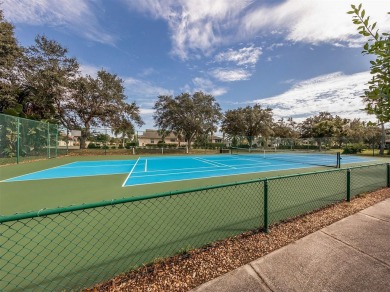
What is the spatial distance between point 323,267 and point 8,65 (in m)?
28.1

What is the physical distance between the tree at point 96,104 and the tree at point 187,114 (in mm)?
5989

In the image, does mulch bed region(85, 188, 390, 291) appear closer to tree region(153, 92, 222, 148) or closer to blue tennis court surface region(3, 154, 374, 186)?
blue tennis court surface region(3, 154, 374, 186)

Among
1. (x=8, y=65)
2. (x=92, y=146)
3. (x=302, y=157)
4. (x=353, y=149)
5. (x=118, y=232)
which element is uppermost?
(x=8, y=65)

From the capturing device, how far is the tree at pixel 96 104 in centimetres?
2756

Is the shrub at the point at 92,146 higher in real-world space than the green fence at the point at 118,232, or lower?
higher

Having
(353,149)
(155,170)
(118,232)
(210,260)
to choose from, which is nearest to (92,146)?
(155,170)

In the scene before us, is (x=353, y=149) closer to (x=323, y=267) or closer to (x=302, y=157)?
(x=302, y=157)

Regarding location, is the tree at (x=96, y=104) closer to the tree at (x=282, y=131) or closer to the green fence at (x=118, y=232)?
the green fence at (x=118, y=232)

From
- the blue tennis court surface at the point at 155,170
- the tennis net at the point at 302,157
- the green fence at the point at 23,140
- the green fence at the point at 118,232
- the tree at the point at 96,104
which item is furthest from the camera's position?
the tree at the point at 96,104

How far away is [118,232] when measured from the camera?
162 inches

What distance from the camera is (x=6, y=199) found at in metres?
6.25

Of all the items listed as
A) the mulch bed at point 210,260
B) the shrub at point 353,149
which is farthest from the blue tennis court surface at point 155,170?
the shrub at point 353,149

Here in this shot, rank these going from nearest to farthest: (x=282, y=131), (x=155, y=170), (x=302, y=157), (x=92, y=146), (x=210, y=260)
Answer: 1. (x=210, y=260)
2. (x=155, y=170)
3. (x=302, y=157)
4. (x=92, y=146)
5. (x=282, y=131)

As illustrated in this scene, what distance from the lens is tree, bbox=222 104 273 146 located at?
4144cm
